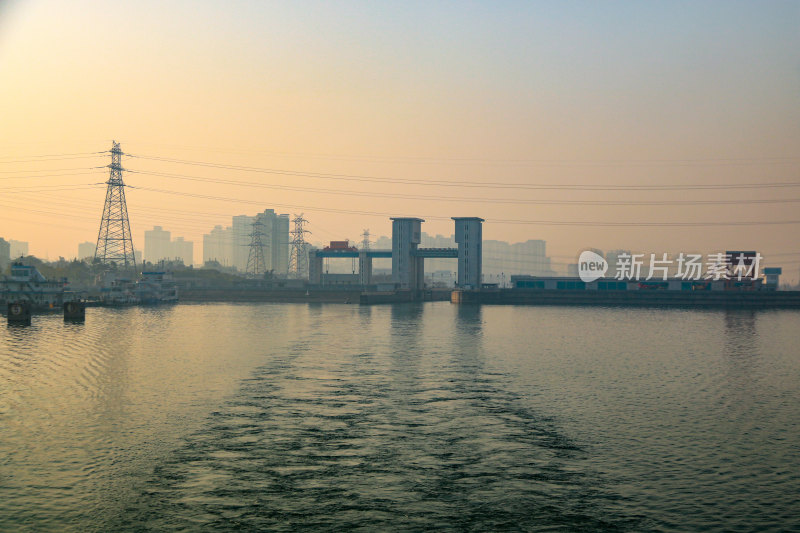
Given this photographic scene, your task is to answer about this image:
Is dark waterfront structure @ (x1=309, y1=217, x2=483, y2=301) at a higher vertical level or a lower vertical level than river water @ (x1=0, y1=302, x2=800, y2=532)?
higher

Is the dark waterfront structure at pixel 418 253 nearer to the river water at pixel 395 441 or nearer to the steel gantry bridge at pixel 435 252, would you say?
the steel gantry bridge at pixel 435 252

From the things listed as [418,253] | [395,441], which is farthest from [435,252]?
[395,441]

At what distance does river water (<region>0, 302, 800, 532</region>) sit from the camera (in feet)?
73.2

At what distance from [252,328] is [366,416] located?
6248 cm

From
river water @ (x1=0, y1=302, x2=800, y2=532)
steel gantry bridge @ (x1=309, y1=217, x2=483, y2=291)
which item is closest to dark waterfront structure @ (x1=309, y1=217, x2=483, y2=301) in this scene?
steel gantry bridge @ (x1=309, y1=217, x2=483, y2=291)

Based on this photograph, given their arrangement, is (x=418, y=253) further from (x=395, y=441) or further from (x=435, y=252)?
(x=395, y=441)

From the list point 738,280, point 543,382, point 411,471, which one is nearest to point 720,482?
point 411,471

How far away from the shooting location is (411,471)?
87.4 feet

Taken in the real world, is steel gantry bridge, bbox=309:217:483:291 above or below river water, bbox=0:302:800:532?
above

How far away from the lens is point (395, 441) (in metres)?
31.2

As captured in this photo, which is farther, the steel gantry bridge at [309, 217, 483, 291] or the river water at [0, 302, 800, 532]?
the steel gantry bridge at [309, 217, 483, 291]

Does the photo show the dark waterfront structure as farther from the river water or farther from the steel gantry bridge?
the river water

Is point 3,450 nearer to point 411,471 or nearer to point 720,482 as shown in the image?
point 411,471

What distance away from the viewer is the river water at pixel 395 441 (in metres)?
22.3
